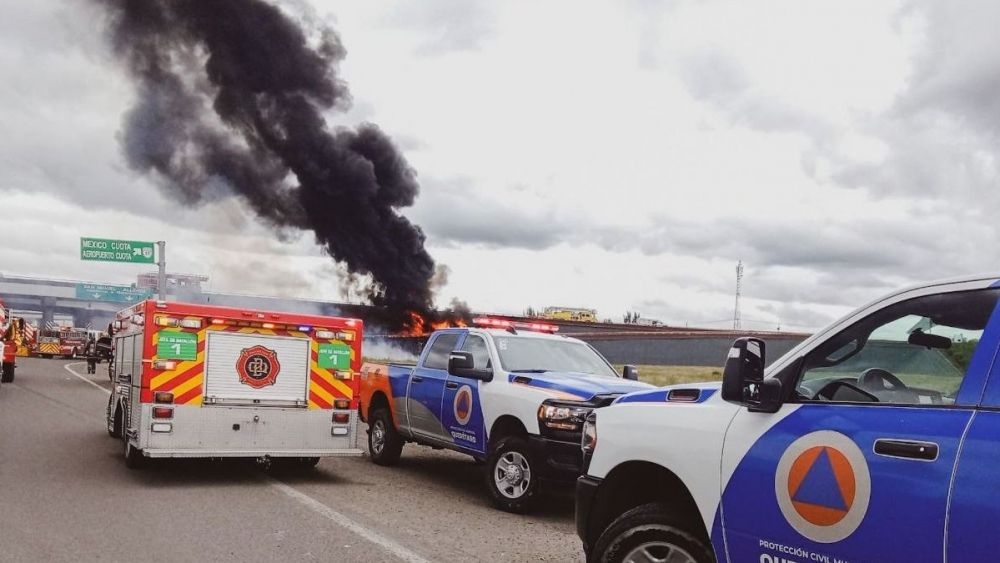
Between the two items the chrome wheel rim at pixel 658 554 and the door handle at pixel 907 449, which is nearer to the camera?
the door handle at pixel 907 449

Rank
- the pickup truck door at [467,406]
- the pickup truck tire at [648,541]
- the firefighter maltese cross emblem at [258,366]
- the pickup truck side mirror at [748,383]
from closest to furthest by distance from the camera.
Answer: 1. the pickup truck side mirror at [748,383]
2. the pickup truck tire at [648,541]
3. the pickup truck door at [467,406]
4. the firefighter maltese cross emblem at [258,366]

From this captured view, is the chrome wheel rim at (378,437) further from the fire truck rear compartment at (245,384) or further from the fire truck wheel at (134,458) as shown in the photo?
the fire truck wheel at (134,458)

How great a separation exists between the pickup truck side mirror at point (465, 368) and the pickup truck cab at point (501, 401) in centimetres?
1

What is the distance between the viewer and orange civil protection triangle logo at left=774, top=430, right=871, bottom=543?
128 inches

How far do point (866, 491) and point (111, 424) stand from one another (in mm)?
11862

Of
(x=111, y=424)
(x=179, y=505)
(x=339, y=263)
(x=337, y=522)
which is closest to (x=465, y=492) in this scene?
(x=337, y=522)

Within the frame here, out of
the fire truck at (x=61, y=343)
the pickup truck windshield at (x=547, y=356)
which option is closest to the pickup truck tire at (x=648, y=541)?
the pickup truck windshield at (x=547, y=356)

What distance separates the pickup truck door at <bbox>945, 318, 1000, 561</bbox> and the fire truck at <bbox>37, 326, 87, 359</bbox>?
56.1 metres

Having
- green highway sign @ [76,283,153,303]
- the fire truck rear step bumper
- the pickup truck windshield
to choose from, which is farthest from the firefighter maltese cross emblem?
green highway sign @ [76,283,153,303]

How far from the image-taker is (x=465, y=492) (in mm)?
9391

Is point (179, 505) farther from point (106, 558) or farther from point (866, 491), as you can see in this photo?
point (866, 491)

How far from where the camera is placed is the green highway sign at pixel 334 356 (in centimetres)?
998

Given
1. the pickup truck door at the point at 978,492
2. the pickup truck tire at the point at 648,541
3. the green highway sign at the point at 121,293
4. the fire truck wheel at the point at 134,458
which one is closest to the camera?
the pickup truck door at the point at 978,492

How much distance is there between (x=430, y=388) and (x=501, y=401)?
1704mm
